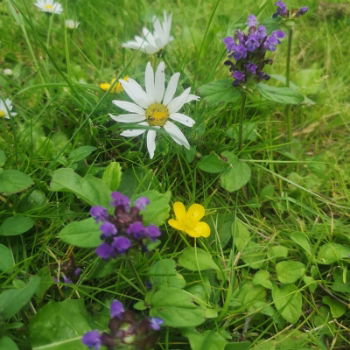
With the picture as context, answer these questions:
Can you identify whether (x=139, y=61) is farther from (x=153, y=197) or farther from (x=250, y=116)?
(x=153, y=197)

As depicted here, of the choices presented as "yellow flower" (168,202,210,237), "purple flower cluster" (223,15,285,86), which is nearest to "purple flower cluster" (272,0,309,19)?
"purple flower cluster" (223,15,285,86)

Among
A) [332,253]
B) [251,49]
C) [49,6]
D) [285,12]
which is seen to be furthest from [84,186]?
[49,6]

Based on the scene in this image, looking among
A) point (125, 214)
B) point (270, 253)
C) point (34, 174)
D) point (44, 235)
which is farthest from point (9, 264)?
point (270, 253)

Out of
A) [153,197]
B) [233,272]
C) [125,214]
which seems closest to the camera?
[125,214]

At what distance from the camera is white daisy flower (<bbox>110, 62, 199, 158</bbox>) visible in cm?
170

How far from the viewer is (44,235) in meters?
1.59

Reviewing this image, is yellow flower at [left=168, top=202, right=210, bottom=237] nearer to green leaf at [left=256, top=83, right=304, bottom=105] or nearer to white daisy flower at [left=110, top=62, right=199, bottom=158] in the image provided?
white daisy flower at [left=110, top=62, right=199, bottom=158]

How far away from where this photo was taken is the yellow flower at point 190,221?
154 centimetres

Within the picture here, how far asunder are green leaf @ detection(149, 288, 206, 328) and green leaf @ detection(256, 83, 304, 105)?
0.85 m

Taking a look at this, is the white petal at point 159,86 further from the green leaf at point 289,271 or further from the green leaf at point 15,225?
the green leaf at point 289,271

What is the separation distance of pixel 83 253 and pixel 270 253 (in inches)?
28.3

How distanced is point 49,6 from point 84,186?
4.96 feet

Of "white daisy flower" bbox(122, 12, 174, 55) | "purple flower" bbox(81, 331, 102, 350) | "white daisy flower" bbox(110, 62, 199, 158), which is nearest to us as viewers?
"purple flower" bbox(81, 331, 102, 350)

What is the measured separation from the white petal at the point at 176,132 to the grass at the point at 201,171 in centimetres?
11
